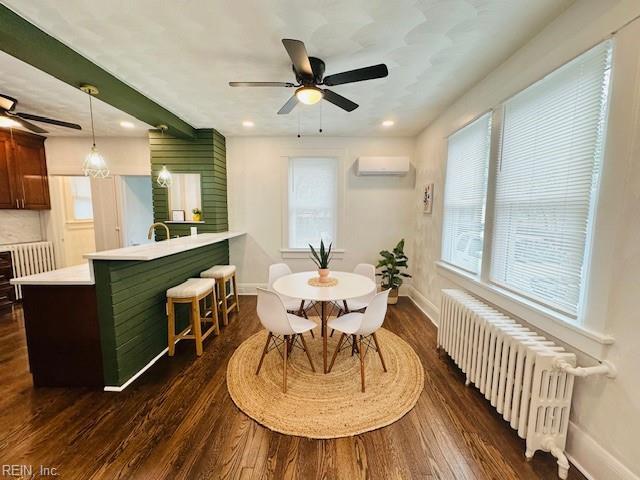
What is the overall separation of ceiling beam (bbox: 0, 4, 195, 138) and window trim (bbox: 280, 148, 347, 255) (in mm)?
1867

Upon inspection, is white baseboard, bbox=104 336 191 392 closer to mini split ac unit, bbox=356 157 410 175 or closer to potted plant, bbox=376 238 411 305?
potted plant, bbox=376 238 411 305

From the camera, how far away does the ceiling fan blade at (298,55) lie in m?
1.43

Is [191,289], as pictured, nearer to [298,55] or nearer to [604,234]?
[298,55]

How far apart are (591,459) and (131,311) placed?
3236 millimetres

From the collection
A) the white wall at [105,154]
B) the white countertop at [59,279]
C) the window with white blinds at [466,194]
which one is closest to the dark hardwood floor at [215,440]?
the white countertop at [59,279]

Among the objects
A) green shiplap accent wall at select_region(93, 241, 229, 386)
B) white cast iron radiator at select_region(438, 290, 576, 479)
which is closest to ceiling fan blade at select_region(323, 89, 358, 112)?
white cast iron radiator at select_region(438, 290, 576, 479)

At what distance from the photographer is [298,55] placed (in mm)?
1563

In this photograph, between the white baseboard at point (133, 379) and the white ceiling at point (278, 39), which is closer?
the white ceiling at point (278, 39)

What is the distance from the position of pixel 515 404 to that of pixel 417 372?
2.68ft

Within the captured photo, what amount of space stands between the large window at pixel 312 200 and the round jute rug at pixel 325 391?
6.81 feet

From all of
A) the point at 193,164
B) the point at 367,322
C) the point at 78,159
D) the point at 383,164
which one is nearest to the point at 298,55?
the point at 367,322

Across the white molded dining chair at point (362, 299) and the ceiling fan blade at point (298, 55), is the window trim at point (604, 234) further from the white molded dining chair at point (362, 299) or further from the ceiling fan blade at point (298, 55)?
the ceiling fan blade at point (298, 55)

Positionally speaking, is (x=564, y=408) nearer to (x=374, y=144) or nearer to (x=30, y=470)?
(x=30, y=470)

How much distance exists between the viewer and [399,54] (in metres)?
2.00
